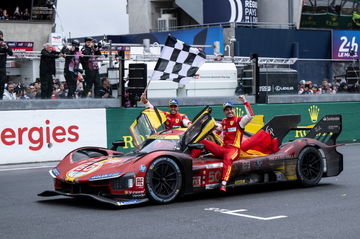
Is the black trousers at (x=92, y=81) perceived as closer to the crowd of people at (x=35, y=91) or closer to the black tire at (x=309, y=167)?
the crowd of people at (x=35, y=91)

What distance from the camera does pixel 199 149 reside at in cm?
1048

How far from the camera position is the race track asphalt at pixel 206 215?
786 centimetres

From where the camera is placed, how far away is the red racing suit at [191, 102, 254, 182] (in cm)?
1038

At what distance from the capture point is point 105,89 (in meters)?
17.7

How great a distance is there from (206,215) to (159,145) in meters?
1.77

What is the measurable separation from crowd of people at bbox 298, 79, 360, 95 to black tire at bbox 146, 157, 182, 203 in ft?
39.3

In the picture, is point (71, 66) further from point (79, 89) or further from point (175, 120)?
point (175, 120)

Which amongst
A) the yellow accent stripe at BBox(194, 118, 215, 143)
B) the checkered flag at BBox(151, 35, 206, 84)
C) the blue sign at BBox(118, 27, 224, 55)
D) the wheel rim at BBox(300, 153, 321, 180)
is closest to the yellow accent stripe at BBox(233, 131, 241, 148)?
the yellow accent stripe at BBox(194, 118, 215, 143)

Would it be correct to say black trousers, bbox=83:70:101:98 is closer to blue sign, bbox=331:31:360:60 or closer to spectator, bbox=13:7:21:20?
spectator, bbox=13:7:21:20

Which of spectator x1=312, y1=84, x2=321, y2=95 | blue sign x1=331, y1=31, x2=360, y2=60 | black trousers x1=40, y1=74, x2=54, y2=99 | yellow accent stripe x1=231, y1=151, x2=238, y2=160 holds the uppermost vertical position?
blue sign x1=331, y1=31, x2=360, y2=60

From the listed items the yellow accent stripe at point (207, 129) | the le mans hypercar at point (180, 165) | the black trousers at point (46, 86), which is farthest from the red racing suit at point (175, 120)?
the black trousers at point (46, 86)

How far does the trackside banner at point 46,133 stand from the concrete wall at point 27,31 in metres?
18.7

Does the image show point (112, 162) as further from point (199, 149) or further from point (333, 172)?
point (333, 172)

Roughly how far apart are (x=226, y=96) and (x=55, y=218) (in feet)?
38.8
